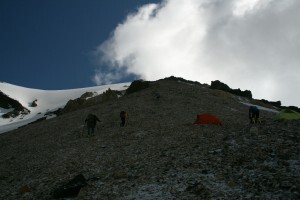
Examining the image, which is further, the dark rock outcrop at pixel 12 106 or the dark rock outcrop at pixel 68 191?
the dark rock outcrop at pixel 12 106

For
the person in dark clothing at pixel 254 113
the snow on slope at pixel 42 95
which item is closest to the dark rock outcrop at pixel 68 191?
the person in dark clothing at pixel 254 113

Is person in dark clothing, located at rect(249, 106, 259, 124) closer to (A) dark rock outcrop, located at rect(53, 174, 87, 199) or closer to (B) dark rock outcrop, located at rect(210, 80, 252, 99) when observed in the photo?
(A) dark rock outcrop, located at rect(53, 174, 87, 199)

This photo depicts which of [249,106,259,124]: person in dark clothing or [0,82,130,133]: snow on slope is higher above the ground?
[0,82,130,133]: snow on slope

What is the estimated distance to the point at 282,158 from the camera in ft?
55.8

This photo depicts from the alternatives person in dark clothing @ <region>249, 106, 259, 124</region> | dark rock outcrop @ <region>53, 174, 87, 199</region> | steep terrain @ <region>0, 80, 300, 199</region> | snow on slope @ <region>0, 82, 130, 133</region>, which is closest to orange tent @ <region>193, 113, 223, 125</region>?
steep terrain @ <region>0, 80, 300, 199</region>

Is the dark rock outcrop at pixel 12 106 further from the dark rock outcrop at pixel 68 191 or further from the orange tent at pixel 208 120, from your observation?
the dark rock outcrop at pixel 68 191

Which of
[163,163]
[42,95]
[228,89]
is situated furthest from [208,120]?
[42,95]

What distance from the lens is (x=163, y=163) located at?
1959cm

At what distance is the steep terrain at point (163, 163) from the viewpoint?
15211mm

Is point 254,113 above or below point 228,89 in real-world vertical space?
below

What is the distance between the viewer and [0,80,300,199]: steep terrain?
49.9 ft

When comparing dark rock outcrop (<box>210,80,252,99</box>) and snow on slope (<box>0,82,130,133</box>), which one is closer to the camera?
dark rock outcrop (<box>210,80,252,99</box>)

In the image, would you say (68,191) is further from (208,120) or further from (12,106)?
(12,106)

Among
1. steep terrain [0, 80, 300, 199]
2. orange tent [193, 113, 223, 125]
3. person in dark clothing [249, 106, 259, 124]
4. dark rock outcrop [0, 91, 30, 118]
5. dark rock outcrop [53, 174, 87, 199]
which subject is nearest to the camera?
steep terrain [0, 80, 300, 199]
